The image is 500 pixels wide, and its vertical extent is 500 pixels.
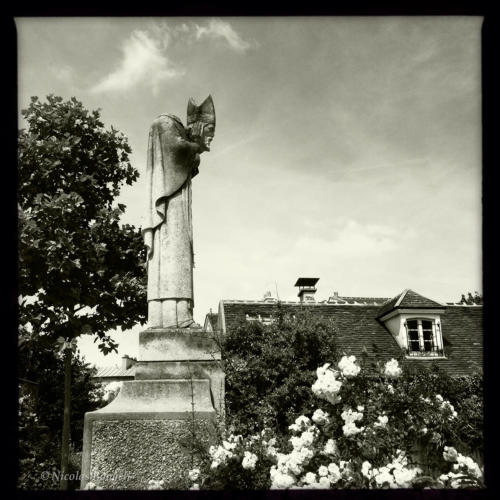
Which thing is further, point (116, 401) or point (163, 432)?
point (116, 401)

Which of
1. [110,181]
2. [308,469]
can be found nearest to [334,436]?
[308,469]

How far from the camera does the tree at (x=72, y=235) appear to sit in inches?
490

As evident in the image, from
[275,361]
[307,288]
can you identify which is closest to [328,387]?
[275,361]

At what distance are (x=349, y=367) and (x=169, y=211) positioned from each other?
115 inches

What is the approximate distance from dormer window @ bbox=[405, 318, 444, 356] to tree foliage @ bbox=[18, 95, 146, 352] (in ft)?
41.8

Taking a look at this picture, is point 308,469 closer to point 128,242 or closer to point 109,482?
point 109,482

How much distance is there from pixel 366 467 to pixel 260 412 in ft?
37.6

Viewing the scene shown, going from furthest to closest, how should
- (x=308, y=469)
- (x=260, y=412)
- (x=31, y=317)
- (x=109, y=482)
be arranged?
(x=260, y=412) < (x=31, y=317) < (x=109, y=482) < (x=308, y=469)

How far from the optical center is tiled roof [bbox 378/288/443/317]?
22.7 metres

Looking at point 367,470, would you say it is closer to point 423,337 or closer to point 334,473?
point 334,473

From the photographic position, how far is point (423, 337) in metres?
22.5

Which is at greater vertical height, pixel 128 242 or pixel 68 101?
pixel 68 101

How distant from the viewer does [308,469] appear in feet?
12.9

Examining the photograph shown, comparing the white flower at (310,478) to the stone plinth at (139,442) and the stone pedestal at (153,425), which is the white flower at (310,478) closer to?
the stone pedestal at (153,425)
